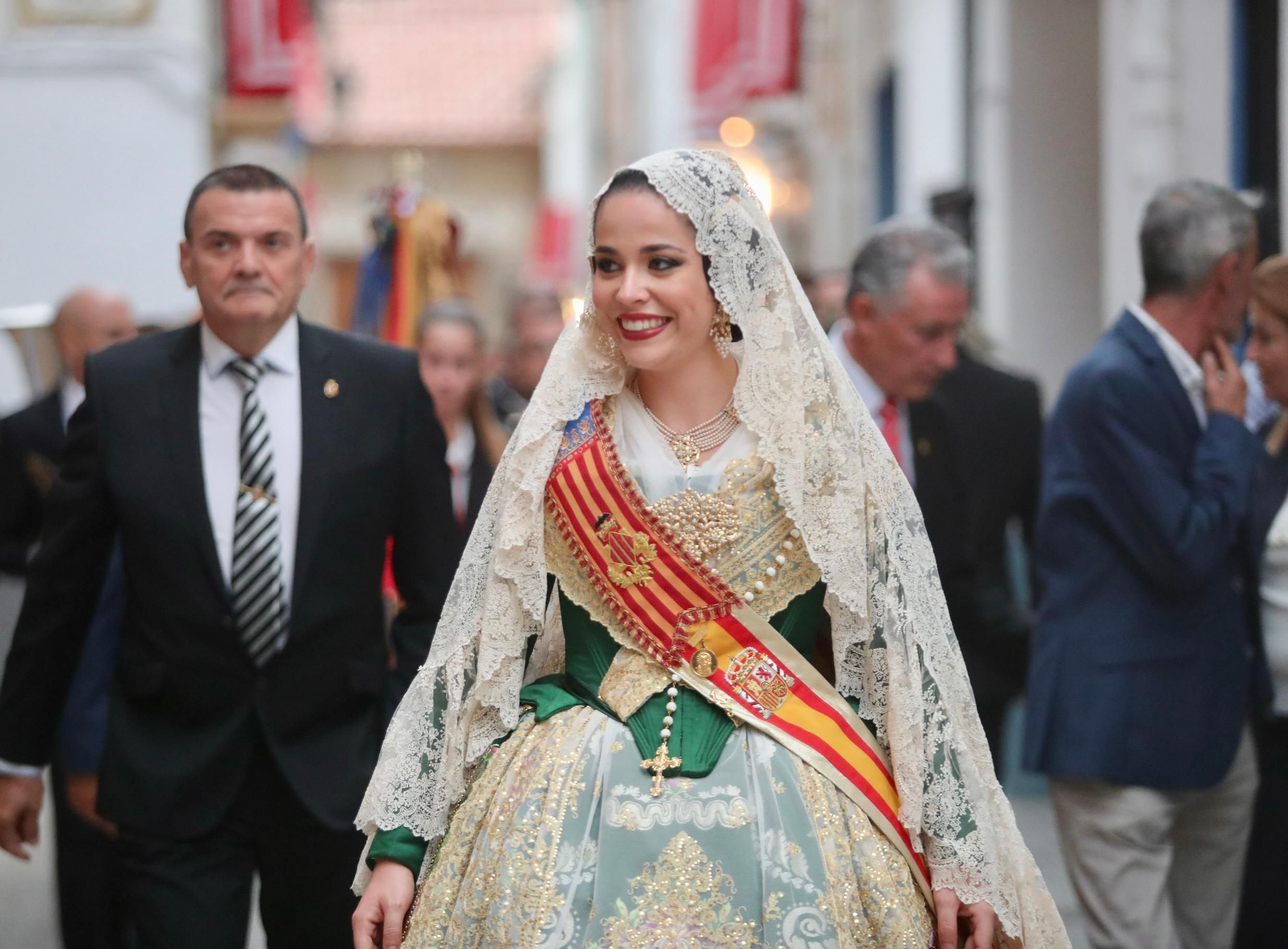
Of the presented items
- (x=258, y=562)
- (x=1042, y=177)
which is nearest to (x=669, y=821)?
(x=258, y=562)

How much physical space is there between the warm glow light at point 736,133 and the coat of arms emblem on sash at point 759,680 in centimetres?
1511

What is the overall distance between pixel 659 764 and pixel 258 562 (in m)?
1.27

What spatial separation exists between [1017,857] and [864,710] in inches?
13.1

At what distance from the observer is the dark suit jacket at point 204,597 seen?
12.6 feet

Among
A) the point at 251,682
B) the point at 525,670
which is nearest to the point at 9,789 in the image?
the point at 251,682

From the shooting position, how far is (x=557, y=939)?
2.82 m

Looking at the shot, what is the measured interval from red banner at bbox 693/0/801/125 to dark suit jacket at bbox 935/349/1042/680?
8.89 metres

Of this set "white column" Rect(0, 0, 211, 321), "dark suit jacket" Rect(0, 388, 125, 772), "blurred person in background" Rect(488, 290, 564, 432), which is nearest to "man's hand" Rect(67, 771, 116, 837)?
"dark suit jacket" Rect(0, 388, 125, 772)

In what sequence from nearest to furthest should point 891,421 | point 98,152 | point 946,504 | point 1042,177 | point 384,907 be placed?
point 384,907, point 946,504, point 891,421, point 1042,177, point 98,152

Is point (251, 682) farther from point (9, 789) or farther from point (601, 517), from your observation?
point (601, 517)

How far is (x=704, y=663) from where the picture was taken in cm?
299

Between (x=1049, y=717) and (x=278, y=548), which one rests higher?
(x=278, y=548)

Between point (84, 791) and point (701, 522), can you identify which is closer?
point (701, 522)

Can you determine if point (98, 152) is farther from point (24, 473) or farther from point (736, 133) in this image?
point (24, 473)
